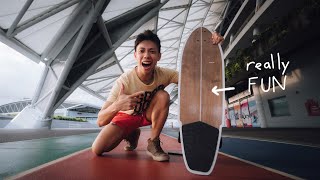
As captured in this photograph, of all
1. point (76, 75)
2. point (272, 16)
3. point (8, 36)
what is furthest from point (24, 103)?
point (272, 16)

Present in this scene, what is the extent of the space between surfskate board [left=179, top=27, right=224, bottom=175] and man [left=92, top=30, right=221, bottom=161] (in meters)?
0.63

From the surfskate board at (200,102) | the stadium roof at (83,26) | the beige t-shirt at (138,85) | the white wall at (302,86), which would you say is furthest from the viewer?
the stadium roof at (83,26)

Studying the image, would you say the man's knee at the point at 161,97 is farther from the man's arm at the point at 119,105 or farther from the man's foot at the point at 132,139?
the man's foot at the point at 132,139

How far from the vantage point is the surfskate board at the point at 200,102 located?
2.47 m

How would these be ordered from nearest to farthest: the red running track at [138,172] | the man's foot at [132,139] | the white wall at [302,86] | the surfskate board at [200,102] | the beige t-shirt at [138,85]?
the red running track at [138,172], the surfskate board at [200,102], the beige t-shirt at [138,85], the man's foot at [132,139], the white wall at [302,86]

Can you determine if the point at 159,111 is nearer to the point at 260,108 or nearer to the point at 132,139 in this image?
the point at 132,139

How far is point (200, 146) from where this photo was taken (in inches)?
98.0

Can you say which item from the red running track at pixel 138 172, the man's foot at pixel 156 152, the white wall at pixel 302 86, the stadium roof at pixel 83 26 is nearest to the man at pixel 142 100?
the man's foot at pixel 156 152

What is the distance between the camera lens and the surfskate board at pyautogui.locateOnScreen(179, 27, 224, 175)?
2.47m

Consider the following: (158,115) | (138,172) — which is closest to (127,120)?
(158,115)

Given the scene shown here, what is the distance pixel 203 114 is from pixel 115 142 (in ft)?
5.52

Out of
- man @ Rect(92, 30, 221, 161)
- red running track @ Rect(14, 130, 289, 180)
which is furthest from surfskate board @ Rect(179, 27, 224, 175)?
man @ Rect(92, 30, 221, 161)

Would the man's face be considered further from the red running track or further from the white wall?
the white wall

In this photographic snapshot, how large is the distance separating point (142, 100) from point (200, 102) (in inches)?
41.6
